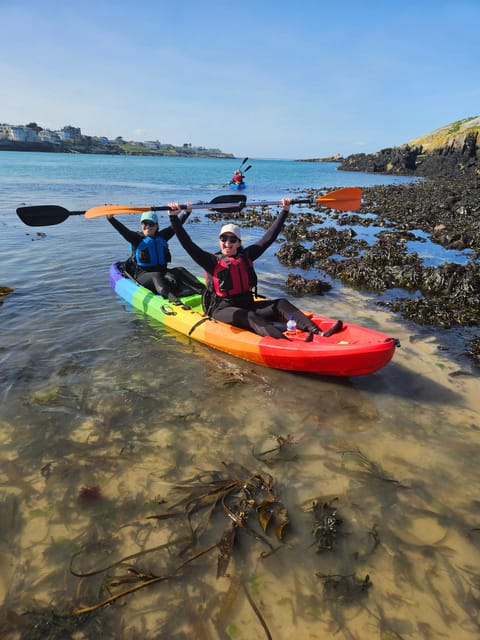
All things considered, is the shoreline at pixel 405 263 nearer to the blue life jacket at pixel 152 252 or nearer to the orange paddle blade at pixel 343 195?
the orange paddle blade at pixel 343 195

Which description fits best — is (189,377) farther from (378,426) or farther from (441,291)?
(441,291)

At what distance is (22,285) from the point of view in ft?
29.4

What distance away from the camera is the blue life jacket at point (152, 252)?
7727 millimetres

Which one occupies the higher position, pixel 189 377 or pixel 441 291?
pixel 441 291

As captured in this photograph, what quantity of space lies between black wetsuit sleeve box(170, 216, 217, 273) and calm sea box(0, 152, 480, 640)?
1419mm

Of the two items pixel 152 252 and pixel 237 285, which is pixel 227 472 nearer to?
pixel 237 285

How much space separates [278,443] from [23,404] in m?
3.07

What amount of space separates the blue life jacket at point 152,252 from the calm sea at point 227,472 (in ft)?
5.47

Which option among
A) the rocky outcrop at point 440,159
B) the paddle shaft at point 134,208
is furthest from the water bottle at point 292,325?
the rocky outcrop at point 440,159

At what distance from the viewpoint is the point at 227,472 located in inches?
146

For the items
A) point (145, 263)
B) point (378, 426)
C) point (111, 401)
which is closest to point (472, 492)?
point (378, 426)

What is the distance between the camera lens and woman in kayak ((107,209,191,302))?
7.59 meters

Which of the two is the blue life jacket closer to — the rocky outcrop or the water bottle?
the water bottle

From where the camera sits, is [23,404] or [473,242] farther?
[473,242]
